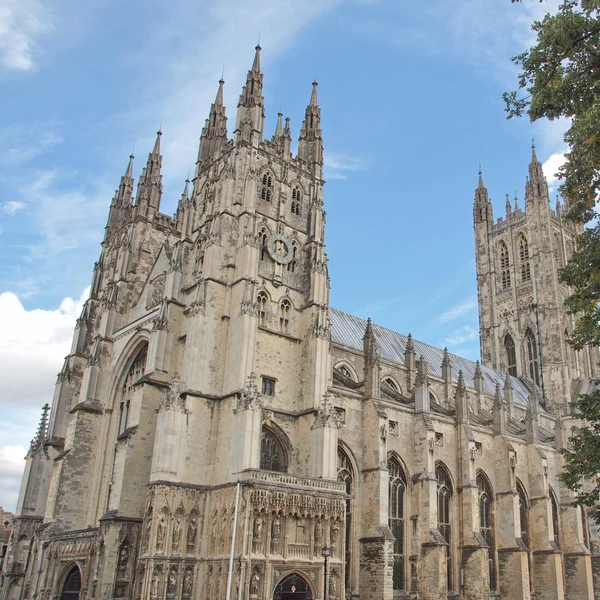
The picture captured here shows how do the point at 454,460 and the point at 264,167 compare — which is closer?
the point at 264,167

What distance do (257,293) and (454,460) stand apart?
16838mm

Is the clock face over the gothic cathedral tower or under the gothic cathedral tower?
under

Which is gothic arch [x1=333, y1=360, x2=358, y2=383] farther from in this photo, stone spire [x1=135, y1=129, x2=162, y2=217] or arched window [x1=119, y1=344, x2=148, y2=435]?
stone spire [x1=135, y1=129, x2=162, y2=217]

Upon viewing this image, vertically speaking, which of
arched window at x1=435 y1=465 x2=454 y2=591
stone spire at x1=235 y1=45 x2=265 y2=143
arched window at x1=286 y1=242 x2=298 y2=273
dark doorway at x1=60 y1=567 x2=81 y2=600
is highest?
stone spire at x1=235 y1=45 x2=265 y2=143

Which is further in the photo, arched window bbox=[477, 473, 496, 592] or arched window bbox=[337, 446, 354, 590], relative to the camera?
arched window bbox=[477, 473, 496, 592]

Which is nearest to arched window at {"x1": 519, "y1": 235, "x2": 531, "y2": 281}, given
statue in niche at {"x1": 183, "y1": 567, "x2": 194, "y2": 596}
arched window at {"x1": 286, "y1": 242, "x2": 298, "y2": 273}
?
arched window at {"x1": 286, "y1": 242, "x2": 298, "y2": 273}

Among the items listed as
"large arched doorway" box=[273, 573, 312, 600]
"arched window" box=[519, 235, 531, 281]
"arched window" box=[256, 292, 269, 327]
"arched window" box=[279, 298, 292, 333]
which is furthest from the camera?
"arched window" box=[519, 235, 531, 281]

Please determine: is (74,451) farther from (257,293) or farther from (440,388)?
(440,388)

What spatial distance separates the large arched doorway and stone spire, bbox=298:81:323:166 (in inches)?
944

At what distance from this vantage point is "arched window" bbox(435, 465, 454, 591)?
121 ft

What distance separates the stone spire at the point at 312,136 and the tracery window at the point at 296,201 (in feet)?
9.24

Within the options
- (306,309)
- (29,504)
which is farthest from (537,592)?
(29,504)

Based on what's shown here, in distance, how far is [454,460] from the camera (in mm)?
39812

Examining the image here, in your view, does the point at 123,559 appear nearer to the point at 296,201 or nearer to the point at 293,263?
the point at 293,263
